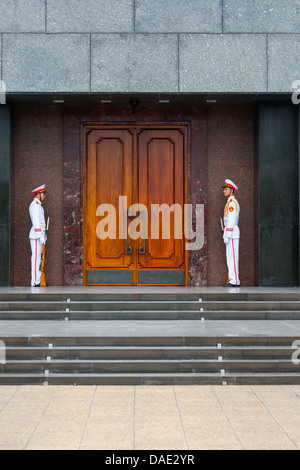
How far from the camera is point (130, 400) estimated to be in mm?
6188

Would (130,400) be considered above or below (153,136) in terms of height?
below

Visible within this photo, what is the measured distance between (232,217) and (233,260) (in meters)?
0.82

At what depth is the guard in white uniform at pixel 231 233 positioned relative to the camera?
11.5m

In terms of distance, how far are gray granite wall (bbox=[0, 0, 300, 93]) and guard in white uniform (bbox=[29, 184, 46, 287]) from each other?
2083mm

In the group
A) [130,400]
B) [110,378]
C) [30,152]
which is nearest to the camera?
[130,400]

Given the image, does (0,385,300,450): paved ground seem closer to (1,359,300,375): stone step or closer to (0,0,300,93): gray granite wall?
(1,359,300,375): stone step

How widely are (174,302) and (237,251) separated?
2669 millimetres

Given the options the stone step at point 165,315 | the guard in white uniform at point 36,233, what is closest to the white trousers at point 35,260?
the guard in white uniform at point 36,233

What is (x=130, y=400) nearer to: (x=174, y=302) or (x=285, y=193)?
(x=174, y=302)

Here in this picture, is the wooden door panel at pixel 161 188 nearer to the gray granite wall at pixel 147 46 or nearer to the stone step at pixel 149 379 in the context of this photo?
the gray granite wall at pixel 147 46

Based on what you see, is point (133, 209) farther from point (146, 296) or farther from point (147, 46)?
point (147, 46)

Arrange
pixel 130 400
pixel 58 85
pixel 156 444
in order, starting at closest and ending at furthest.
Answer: pixel 156 444, pixel 130 400, pixel 58 85

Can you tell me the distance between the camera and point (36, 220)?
1144 cm
